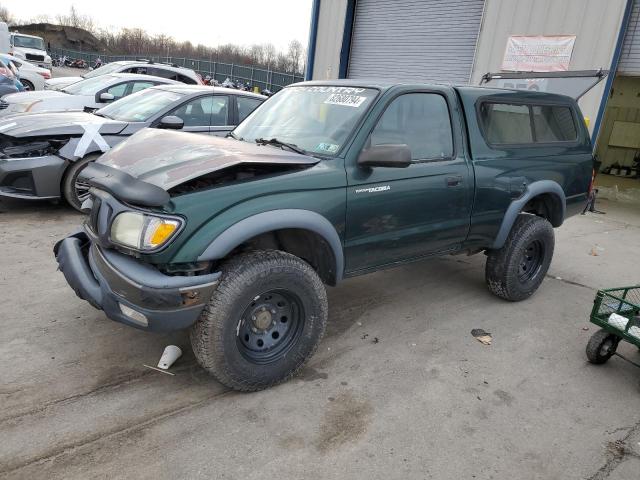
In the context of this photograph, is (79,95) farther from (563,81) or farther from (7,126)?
(563,81)

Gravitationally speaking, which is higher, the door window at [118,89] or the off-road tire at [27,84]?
the door window at [118,89]

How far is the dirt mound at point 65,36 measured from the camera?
67000 mm

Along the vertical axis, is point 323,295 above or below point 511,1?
below

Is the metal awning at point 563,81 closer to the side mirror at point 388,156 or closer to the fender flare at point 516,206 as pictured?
the fender flare at point 516,206

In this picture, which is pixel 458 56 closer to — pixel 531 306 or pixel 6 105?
pixel 531 306

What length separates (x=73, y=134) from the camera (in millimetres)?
5895

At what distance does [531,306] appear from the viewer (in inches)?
185

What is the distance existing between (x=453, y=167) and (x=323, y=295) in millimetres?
1528

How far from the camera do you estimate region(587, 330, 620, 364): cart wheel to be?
360cm

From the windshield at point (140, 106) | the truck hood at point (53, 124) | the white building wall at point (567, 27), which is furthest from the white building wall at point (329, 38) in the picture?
the truck hood at point (53, 124)

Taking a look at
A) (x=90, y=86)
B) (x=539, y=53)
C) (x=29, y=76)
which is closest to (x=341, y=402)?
(x=90, y=86)

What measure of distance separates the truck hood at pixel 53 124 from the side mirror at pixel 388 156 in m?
4.24

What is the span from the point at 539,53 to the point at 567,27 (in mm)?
660

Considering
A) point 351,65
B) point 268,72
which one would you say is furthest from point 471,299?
point 268,72
